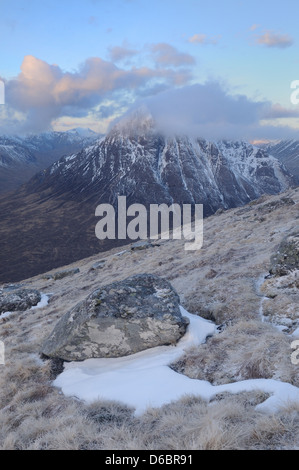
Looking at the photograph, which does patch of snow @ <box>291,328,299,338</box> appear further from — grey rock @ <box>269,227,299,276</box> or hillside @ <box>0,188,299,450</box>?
grey rock @ <box>269,227,299,276</box>

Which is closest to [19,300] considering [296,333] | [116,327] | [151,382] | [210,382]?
[116,327]

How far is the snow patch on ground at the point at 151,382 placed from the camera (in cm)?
552

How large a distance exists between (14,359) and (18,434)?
5.18 m

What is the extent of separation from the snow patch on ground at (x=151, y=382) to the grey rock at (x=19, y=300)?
12203mm

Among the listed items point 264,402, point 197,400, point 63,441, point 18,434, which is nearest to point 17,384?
point 18,434

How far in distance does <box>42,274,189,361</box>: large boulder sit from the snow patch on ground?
0.25m

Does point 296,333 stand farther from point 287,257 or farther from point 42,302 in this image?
point 42,302

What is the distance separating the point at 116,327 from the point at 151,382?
226cm

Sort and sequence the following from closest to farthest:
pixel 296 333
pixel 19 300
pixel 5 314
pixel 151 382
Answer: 1. pixel 151 382
2. pixel 296 333
3. pixel 5 314
4. pixel 19 300

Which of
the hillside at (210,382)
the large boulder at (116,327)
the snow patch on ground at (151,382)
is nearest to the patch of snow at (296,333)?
the hillside at (210,382)

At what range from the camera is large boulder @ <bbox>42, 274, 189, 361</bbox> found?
8461 mm

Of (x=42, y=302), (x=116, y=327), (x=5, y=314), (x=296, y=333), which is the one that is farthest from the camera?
(x=42, y=302)

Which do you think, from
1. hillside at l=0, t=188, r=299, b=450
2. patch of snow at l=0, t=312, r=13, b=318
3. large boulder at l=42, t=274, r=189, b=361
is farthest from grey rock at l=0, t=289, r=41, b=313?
large boulder at l=42, t=274, r=189, b=361

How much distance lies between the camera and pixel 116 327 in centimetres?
855
